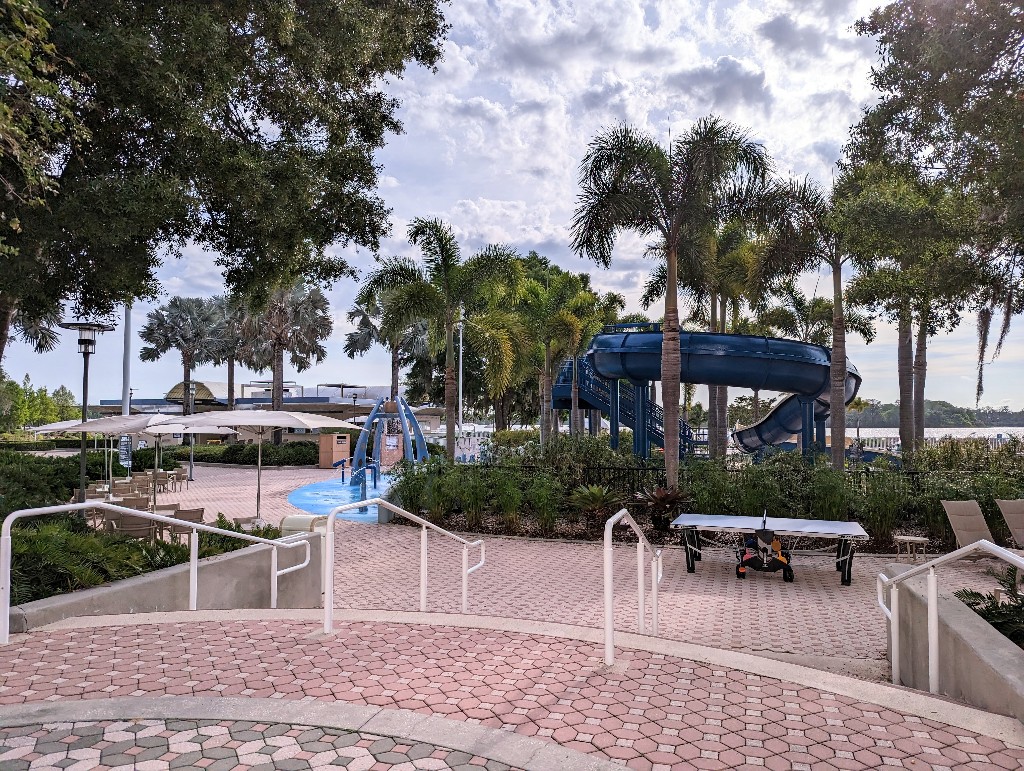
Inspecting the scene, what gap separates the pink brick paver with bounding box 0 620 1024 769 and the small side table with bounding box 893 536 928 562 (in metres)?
7.21

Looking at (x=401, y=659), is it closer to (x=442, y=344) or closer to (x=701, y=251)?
(x=701, y=251)

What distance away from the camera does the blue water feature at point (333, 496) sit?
1741 centimetres

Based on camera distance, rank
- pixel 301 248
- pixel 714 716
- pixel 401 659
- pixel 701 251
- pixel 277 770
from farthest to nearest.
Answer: pixel 701 251
pixel 301 248
pixel 401 659
pixel 714 716
pixel 277 770

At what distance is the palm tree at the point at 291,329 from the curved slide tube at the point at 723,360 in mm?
19144

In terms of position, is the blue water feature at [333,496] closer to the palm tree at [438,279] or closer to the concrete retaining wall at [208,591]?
the palm tree at [438,279]

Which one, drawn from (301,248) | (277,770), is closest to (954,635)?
(277,770)

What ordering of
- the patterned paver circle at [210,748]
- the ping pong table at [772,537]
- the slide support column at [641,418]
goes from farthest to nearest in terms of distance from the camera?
the slide support column at [641,418] < the ping pong table at [772,537] < the patterned paver circle at [210,748]

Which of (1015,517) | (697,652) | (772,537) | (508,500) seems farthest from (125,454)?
(1015,517)

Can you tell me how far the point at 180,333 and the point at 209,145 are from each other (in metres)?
42.5

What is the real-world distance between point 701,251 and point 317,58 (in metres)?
13.4

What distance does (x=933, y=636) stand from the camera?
4.82 meters

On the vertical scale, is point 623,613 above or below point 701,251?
below

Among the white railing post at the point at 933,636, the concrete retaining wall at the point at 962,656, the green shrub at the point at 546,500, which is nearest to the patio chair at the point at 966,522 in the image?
the concrete retaining wall at the point at 962,656

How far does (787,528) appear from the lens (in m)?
10.2
